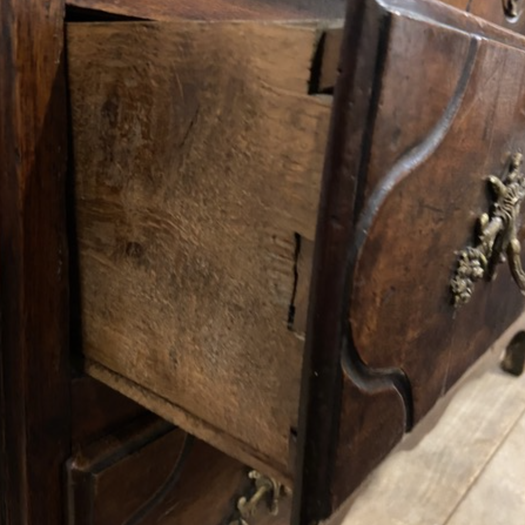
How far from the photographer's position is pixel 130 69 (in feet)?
1.79

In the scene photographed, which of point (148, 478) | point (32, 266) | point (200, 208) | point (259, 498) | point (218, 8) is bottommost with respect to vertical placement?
point (259, 498)

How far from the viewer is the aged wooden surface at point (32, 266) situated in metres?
0.59

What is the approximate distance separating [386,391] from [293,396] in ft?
0.23

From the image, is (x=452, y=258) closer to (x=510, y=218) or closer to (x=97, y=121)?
(x=510, y=218)

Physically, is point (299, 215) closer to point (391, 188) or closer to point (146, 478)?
point (391, 188)

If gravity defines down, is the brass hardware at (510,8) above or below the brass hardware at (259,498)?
above

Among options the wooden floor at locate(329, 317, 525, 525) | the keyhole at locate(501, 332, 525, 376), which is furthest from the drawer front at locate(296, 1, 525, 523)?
the keyhole at locate(501, 332, 525, 376)

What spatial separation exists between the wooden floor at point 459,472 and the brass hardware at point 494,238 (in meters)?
0.35

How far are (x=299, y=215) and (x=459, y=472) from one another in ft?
2.62

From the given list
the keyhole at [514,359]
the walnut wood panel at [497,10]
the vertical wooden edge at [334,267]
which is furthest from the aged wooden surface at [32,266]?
the keyhole at [514,359]

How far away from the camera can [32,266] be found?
644 mm

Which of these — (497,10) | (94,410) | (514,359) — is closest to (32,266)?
(94,410)

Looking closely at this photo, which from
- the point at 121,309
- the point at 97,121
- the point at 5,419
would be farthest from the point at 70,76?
the point at 5,419

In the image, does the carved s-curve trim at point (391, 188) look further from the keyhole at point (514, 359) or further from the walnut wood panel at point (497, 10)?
the keyhole at point (514, 359)
